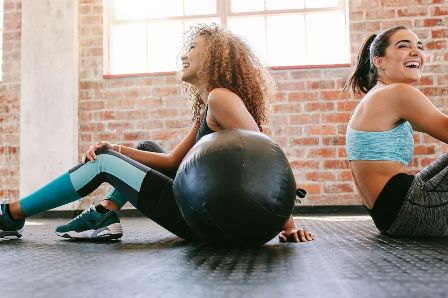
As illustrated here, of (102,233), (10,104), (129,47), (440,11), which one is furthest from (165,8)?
(102,233)

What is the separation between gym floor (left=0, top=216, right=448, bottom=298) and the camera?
1.03 meters

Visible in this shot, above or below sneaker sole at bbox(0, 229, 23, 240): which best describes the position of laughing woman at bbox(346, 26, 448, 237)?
above

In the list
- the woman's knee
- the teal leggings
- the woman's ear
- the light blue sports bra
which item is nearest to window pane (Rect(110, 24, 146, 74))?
the woman's knee

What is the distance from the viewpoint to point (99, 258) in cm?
162

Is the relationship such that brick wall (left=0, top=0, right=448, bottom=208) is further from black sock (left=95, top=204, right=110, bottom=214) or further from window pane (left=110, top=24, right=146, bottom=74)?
black sock (left=95, top=204, right=110, bottom=214)

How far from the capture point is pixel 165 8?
5.23 meters

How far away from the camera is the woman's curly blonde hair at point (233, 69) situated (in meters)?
2.18

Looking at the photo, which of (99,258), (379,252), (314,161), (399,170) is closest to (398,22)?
(314,161)

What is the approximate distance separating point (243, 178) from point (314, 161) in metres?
3.31

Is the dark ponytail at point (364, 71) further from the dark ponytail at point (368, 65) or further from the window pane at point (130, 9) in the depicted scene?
the window pane at point (130, 9)

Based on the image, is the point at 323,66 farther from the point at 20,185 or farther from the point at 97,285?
the point at 97,285

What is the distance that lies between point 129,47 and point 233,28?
3.82 ft

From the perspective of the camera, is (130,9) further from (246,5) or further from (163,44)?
(246,5)

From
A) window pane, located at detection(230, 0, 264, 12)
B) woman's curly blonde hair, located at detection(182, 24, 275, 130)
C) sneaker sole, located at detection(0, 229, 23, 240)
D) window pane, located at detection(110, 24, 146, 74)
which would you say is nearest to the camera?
woman's curly blonde hair, located at detection(182, 24, 275, 130)
